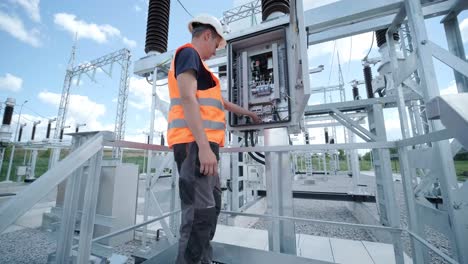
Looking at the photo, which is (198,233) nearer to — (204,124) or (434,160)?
(204,124)

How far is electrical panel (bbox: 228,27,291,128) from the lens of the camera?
6.07 ft

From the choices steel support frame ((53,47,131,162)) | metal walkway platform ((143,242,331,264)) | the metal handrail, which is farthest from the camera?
steel support frame ((53,47,131,162))

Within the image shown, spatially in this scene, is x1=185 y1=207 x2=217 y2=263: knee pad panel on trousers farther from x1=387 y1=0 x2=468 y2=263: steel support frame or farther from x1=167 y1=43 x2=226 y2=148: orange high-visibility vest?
x1=387 y1=0 x2=468 y2=263: steel support frame

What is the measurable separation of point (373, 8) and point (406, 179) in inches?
54.0

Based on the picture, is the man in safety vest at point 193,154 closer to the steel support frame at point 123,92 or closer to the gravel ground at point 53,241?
the gravel ground at point 53,241

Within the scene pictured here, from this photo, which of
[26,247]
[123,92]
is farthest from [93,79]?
[26,247]

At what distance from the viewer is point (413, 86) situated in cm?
188

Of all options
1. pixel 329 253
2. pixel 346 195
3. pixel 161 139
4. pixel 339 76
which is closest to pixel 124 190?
pixel 329 253

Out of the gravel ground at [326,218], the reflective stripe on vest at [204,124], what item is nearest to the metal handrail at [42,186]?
the reflective stripe on vest at [204,124]

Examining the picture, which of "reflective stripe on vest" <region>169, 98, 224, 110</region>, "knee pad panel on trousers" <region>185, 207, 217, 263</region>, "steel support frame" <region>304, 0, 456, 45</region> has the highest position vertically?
"steel support frame" <region>304, 0, 456, 45</region>

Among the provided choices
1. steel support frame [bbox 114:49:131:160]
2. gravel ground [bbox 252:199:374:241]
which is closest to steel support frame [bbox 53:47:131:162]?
steel support frame [bbox 114:49:131:160]

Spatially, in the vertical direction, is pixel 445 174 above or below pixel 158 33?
below

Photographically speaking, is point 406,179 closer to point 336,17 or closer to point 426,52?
point 426,52

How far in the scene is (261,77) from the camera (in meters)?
2.01
